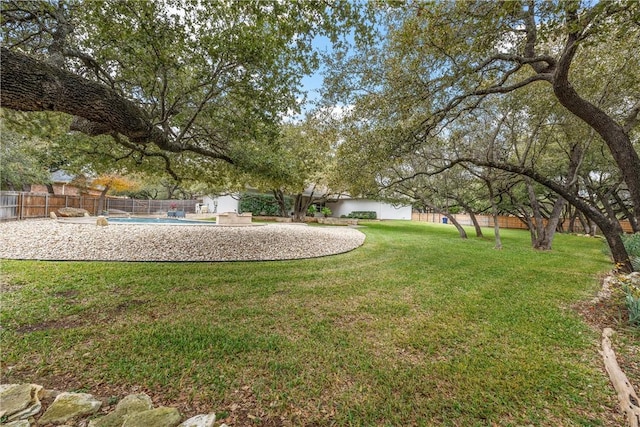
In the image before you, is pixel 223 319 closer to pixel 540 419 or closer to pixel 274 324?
pixel 274 324

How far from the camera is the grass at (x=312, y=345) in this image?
6.58ft

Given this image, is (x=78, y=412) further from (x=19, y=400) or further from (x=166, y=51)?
(x=166, y=51)

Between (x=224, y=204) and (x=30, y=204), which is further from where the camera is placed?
(x=224, y=204)

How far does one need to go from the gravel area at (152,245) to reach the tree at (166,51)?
306 centimetres

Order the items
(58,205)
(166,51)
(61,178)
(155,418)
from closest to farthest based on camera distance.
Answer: (155,418), (166,51), (58,205), (61,178)

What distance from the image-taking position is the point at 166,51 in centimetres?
424

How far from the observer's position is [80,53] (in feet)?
14.1

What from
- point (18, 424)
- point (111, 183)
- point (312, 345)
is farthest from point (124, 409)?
point (111, 183)

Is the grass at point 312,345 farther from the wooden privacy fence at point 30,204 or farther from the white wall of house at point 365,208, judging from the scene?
the white wall of house at point 365,208

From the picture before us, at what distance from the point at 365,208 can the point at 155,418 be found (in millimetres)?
27650

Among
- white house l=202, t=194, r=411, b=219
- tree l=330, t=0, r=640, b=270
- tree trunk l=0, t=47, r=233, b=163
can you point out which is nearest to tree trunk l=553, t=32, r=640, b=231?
tree l=330, t=0, r=640, b=270

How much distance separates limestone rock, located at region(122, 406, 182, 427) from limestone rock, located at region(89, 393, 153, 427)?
0.05 meters

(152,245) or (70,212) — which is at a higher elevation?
(70,212)

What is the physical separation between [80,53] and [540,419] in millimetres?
7523
